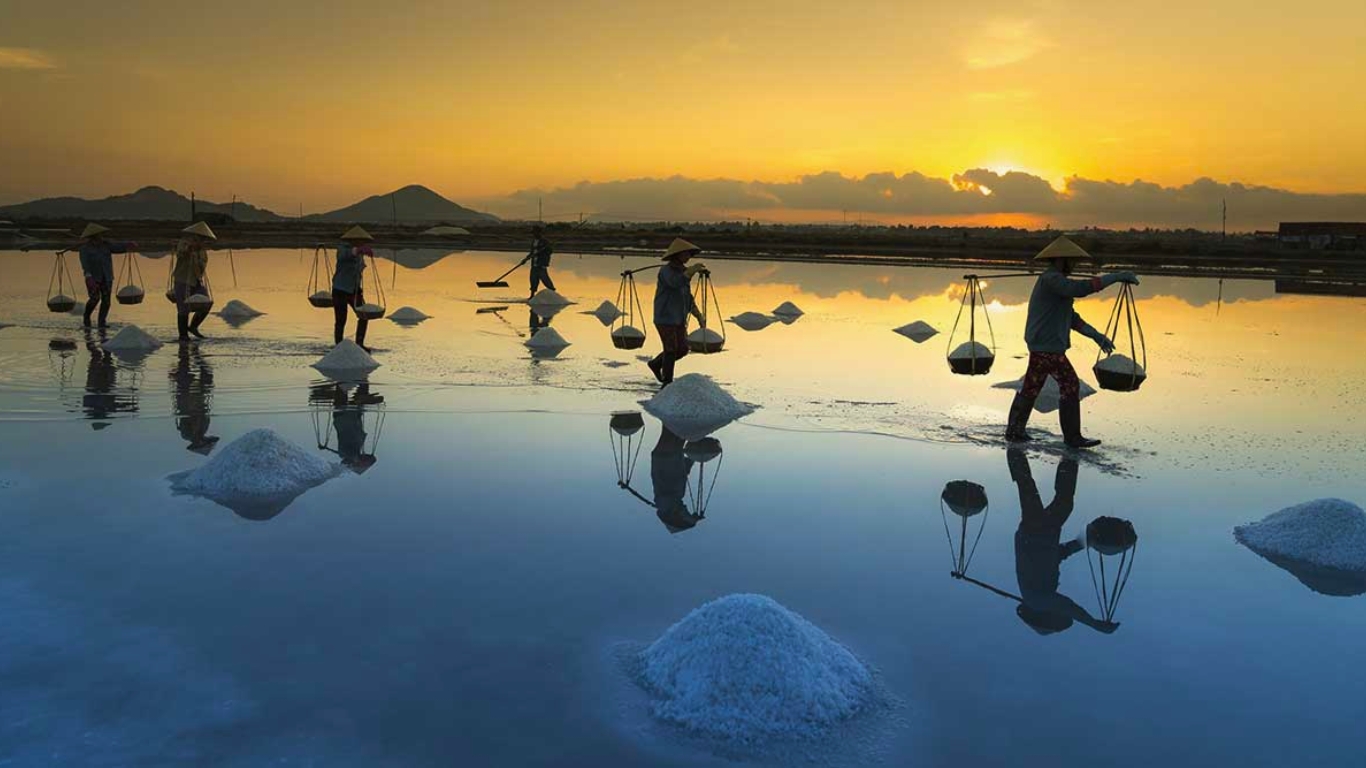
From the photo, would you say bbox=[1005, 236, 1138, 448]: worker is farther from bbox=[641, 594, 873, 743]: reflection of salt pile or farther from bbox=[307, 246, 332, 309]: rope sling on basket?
bbox=[307, 246, 332, 309]: rope sling on basket

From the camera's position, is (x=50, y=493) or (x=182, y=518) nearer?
(x=182, y=518)

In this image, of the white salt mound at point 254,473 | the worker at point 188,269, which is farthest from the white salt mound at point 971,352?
the worker at point 188,269

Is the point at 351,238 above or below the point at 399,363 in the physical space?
above

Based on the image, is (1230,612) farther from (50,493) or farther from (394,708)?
(50,493)

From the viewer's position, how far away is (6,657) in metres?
3.40

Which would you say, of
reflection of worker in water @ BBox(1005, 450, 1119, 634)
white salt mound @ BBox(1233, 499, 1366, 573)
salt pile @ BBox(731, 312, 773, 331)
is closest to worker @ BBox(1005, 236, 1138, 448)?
reflection of worker in water @ BBox(1005, 450, 1119, 634)

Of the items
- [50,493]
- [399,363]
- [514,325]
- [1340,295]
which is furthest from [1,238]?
[1340,295]

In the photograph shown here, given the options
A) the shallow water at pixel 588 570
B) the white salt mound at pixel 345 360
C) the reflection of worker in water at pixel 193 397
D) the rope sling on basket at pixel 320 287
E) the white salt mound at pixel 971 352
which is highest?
the rope sling on basket at pixel 320 287

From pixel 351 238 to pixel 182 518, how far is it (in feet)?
19.6

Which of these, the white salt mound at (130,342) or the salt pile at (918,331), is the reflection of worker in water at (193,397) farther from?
the salt pile at (918,331)

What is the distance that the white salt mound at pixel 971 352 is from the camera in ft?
25.4

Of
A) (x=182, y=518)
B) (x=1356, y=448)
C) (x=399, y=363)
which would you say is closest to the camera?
(x=182, y=518)

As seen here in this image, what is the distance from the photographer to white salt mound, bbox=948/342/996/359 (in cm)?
774

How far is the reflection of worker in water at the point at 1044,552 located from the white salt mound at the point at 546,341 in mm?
6378
